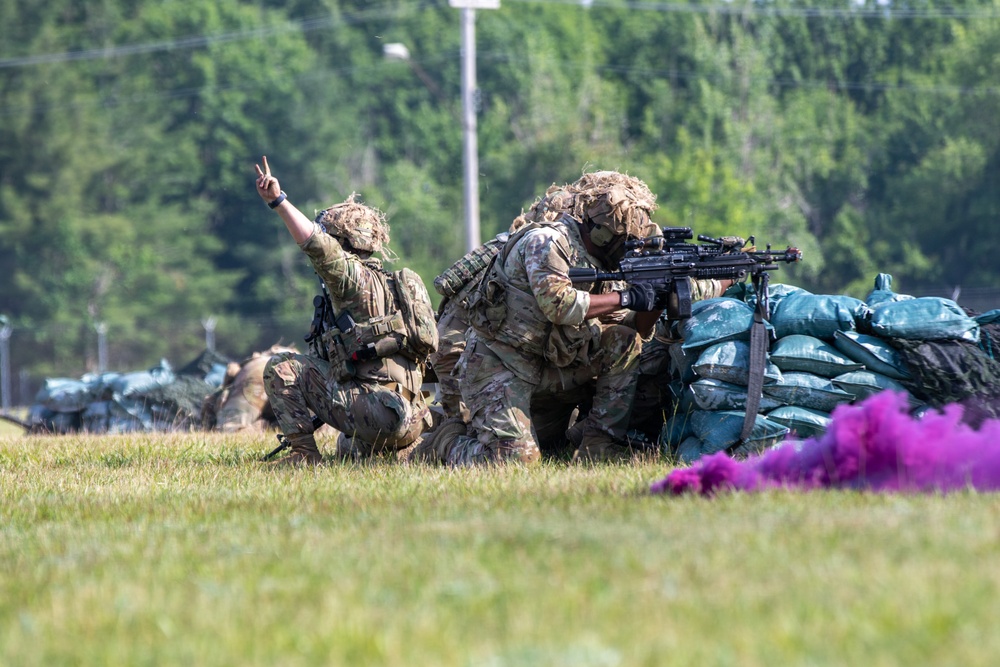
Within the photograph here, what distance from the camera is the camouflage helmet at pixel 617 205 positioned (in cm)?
790

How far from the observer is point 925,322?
7.45 m

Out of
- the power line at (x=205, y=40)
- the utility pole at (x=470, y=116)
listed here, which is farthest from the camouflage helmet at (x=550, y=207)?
the power line at (x=205, y=40)

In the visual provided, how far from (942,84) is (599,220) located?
45.4m

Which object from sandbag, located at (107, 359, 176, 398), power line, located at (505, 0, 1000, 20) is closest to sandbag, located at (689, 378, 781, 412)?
sandbag, located at (107, 359, 176, 398)

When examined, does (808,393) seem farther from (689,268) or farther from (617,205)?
(617,205)

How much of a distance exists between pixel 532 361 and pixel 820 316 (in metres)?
1.73

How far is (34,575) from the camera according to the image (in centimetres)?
500

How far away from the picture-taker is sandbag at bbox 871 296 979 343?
7414mm

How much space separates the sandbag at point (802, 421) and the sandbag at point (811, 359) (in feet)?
0.86

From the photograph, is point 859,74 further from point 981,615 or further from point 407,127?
point 981,615

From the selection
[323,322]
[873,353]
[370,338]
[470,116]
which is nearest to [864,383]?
[873,353]

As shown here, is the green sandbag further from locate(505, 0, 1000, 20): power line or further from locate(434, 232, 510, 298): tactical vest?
locate(505, 0, 1000, 20): power line

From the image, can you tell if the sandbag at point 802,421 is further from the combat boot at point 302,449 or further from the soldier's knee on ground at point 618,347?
the combat boot at point 302,449

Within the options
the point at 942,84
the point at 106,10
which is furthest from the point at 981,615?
the point at 106,10
